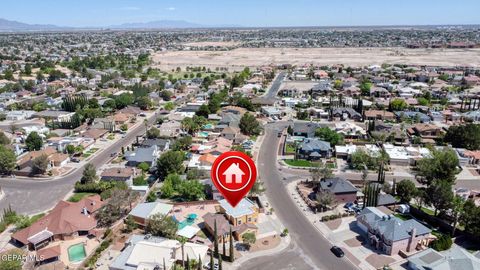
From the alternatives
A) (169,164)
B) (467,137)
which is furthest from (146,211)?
(467,137)

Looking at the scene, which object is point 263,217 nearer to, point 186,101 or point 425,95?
point 186,101

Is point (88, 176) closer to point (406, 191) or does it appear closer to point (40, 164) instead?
point (40, 164)

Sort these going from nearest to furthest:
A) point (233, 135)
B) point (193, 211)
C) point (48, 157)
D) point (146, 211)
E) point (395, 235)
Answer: point (395, 235) < point (146, 211) < point (193, 211) < point (48, 157) < point (233, 135)

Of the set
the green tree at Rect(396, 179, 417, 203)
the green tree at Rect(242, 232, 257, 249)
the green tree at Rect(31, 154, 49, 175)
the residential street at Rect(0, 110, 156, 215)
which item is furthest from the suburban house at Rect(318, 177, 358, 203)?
the green tree at Rect(31, 154, 49, 175)

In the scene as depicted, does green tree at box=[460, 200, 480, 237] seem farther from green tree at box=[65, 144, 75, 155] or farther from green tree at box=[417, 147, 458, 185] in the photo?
green tree at box=[65, 144, 75, 155]

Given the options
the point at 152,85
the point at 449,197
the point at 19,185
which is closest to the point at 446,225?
the point at 449,197

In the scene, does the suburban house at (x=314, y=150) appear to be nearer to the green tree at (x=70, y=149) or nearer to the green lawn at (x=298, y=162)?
the green lawn at (x=298, y=162)

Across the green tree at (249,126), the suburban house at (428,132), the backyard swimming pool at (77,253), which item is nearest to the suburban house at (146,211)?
the backyard swimming pool at (77,253)
